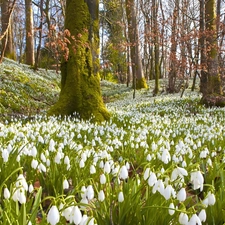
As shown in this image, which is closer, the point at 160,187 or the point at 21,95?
the point at 160,187

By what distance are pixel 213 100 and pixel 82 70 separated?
5430mm

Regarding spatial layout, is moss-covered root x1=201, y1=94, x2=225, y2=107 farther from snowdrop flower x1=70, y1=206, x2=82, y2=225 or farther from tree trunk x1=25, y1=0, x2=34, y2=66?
tree trunk x1=25, y1=0, x2=34, y2=66

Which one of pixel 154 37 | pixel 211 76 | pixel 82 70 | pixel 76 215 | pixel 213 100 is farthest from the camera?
pixel 154 37

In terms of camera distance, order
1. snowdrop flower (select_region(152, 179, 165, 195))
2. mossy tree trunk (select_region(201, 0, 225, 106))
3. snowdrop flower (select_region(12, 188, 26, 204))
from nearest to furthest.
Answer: snowdrop flower (select_region(12, 188, 26, 204)) → snowdrop flower (select_region(152, 179, 165, 195)) → mossy tree trunk (select_region(201, 0, 225, 106))

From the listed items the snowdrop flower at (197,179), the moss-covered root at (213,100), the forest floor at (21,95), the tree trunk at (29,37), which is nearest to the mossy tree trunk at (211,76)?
the moss-covered root at (213,100)

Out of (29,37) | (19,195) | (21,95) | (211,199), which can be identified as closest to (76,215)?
(19,195)

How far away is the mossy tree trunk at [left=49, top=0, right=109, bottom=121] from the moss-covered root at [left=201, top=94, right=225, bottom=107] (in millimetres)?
4986

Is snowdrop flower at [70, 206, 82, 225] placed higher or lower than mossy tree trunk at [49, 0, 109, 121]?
lower

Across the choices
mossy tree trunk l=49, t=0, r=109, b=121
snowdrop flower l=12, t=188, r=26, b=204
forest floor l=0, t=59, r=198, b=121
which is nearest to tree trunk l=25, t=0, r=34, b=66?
forest floor l=0, t=59, r=198, b=121

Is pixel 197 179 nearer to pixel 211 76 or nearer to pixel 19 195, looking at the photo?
pixel 19 195

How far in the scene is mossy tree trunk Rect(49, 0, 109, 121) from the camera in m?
7.70

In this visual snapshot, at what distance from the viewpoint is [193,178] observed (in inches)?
78.7

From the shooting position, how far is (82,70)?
7.88 metres

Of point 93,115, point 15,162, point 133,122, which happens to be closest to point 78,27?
point 93,115
